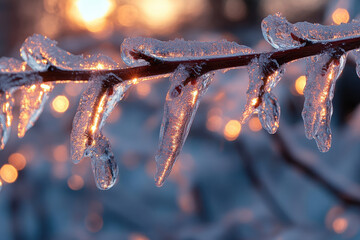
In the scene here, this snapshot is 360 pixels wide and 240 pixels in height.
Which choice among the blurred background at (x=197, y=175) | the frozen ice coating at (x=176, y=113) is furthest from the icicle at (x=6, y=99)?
the blurred background at (x=197, y=175)

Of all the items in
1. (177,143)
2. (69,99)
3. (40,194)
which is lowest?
(177,143)

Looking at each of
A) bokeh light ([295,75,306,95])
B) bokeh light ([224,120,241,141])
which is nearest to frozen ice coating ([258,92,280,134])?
bokeh light ([224,120,241,141])

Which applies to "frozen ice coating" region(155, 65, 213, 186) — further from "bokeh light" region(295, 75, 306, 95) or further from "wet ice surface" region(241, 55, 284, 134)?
"bokeh light" region(295, 75, 306, 95)

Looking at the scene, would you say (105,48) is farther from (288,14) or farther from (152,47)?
(288,14)

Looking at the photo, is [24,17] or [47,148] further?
[24,17]

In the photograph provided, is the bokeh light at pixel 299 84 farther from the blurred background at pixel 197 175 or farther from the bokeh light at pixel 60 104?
the bokeh light at pixel 60 104

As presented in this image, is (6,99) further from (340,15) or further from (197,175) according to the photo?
(197,175)

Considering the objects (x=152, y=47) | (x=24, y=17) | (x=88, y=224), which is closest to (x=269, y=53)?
(x=152, y=47)
